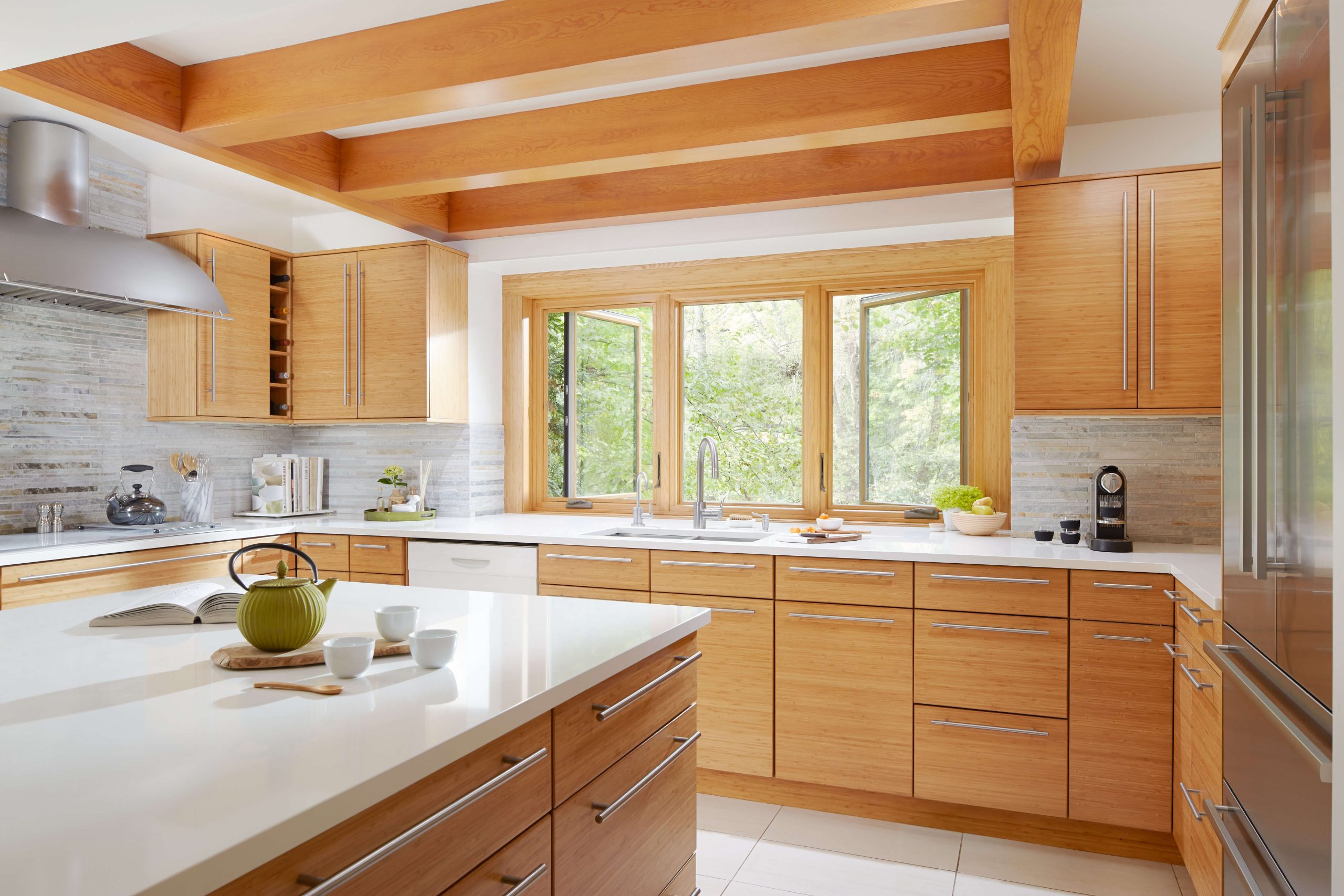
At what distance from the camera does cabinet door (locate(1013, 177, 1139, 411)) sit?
9.60 feet

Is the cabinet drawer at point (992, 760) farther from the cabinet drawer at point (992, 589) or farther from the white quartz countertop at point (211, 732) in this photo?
the white quartz countertop at point (211, 732)

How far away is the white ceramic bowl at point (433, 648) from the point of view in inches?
53.3

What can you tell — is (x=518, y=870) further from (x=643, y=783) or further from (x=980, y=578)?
(x=980, y=578)

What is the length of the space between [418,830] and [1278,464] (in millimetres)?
1512

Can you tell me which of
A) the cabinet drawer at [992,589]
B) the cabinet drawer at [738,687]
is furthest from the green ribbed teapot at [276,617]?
the cabinet drawer at [992,589]

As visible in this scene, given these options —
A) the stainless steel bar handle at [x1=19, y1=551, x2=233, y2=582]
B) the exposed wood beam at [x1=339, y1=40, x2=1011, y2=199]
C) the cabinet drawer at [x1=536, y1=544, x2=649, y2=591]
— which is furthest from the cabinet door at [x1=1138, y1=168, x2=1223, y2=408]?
the stainless steel bar handle at [x1=19, y1=551, x2=233, y2=582]

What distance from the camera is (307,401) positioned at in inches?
163

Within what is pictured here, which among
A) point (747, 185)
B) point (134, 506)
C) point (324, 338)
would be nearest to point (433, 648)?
point (747, 185)

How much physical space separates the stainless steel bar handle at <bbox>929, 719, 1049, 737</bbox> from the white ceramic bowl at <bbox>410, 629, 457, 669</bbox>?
2.04 metres

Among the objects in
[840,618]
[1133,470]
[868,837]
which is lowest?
[868,837]

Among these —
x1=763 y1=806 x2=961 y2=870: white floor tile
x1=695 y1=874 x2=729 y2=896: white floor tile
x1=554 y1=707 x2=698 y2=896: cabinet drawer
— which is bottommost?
x1=763 y1=806 x2=961 y2=870: white floor tile

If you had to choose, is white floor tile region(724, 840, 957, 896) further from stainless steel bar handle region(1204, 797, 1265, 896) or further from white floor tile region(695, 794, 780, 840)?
stainless steel bar handle region(1204, 797, 1265, 896)

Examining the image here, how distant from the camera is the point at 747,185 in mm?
3535

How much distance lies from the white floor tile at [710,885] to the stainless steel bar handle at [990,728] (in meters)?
0.89
